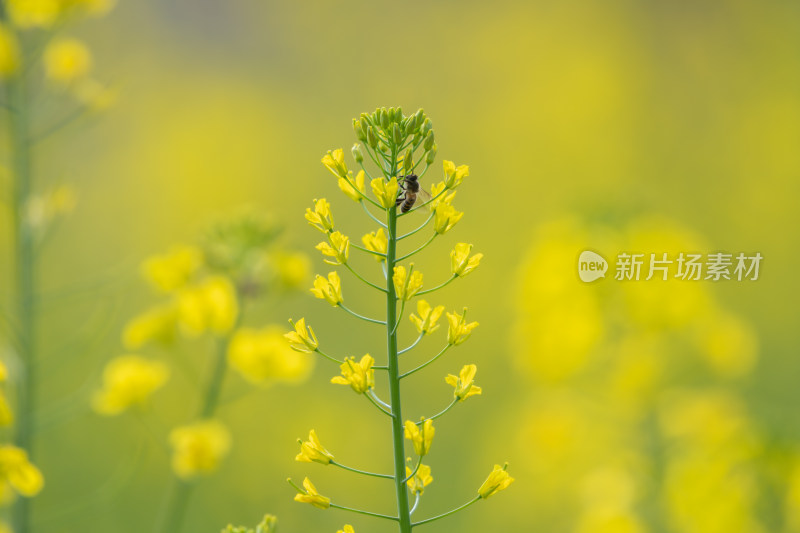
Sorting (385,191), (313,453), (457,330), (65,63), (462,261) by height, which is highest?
(65,63)

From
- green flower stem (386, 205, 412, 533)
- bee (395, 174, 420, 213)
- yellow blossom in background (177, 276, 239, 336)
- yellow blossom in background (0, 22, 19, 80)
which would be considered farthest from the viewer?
yellow blossom in background (0, 22, 19, 80)

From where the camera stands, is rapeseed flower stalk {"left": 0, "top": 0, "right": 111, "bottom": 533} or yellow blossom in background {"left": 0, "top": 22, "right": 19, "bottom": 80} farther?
yellow blossom in background {"left": 0, "top": 22, "right": 19, "bottom": 80}

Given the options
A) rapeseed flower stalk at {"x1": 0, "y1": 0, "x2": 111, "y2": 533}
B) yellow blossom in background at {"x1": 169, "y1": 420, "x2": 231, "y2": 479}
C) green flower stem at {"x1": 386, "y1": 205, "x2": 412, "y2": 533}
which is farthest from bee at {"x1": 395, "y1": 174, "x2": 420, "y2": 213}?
rapeseed flower stalk at {"x1": 0, "y1": 0, "x2": 111, "y2": 533}

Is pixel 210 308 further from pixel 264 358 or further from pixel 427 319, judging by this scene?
pixel 427 319

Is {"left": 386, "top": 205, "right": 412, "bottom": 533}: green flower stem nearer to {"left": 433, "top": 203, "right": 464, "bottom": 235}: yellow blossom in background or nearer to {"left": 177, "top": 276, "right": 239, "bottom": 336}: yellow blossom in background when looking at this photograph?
{"left": 433, "top": 203, "right": 464, "bottom": 235}: yellow blossom in background

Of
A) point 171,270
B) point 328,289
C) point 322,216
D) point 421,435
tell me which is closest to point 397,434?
point 421,435

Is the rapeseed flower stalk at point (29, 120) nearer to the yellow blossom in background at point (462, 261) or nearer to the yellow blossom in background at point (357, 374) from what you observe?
the yellow blossom in background at point (357, 374)

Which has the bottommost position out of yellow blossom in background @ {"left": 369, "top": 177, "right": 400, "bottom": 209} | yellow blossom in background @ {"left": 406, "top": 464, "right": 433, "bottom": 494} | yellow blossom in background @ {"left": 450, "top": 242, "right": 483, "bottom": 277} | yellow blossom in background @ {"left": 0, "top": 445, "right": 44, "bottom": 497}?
yellow blossom in background @ {"left": 0, "top": 445, "right": 44, "bottom": 497}

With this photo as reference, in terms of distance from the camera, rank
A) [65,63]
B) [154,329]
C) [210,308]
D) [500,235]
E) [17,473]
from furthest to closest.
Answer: [500,235] → [65,63] → [154,329] → [210,308] → [17,473]
